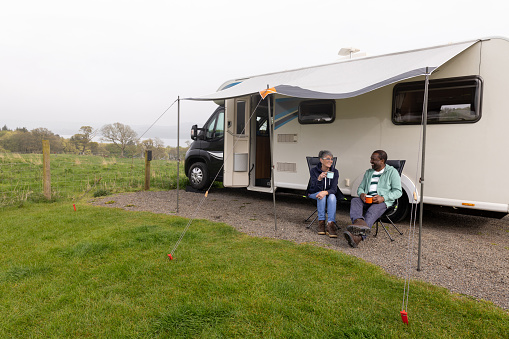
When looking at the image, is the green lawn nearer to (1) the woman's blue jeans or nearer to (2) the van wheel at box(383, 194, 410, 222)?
(1) the woman's blue jeans

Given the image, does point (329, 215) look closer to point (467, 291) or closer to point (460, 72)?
point (467, 291)

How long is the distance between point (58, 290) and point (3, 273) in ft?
2.22

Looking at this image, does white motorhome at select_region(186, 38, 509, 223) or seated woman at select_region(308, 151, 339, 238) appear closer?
white motorhome at select_region(186, 38, 509, 223)

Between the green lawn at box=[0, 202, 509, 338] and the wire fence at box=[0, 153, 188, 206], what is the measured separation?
300cm

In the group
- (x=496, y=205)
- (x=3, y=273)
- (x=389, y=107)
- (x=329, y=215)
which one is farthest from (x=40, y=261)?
(x=496, y=205)

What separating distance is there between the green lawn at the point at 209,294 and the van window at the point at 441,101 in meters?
2.39

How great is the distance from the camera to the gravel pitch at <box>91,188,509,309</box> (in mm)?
2906

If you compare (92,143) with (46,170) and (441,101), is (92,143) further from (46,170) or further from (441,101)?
(441,101)

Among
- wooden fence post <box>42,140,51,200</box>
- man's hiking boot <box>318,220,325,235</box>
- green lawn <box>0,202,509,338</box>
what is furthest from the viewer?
wooden fence post <box>42,140,51,200</box>

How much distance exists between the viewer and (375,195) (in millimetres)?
4016

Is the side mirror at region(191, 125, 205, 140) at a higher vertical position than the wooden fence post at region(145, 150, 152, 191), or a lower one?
higher

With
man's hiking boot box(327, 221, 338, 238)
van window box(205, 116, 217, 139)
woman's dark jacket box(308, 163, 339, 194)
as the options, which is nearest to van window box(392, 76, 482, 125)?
woman's dark jacket box(308, 163, 339, 194)

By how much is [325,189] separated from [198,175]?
403 centimetres

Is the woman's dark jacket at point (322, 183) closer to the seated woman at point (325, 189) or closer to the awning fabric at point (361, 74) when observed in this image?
the seated woman at point (325, 189)
